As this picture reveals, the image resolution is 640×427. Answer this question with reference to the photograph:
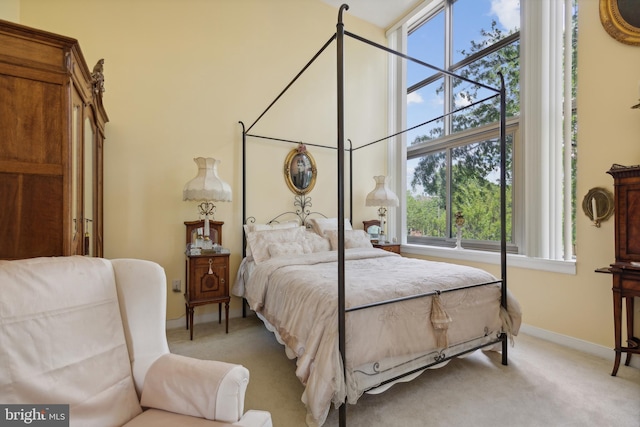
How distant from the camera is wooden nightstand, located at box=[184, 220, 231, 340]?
282 centimetres

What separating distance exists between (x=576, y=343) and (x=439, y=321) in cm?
167

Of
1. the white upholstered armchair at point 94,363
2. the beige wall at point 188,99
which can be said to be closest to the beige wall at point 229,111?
the beige wall at point 188,99

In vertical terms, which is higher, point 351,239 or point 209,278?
point 351,239

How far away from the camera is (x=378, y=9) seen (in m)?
4.25

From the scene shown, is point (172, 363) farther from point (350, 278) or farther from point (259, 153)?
point (259, 153)

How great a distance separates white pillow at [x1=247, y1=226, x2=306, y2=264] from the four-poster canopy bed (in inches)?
7.7

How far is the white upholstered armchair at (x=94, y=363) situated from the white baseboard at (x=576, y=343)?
2878 millimetres

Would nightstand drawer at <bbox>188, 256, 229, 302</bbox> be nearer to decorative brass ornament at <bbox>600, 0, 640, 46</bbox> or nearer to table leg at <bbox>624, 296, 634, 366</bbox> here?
table leg at <bbox>624, 296, 634, 366</bbox>

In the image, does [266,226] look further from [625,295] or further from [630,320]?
[630,320]

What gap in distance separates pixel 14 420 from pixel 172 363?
0.43 m

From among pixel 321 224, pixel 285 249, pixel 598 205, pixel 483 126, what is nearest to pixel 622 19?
pixel 483 126

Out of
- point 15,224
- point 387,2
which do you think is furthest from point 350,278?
point 387,2

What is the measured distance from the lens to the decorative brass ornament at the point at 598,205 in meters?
2.32

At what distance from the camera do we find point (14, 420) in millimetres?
864
